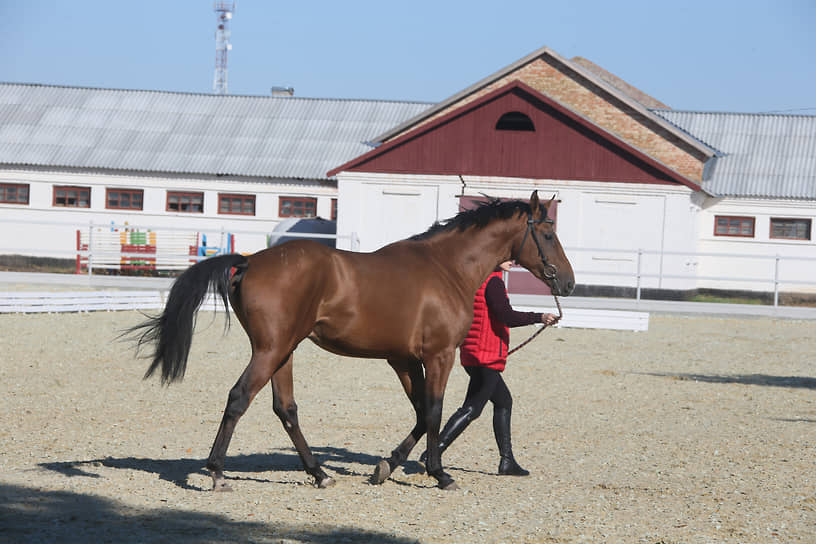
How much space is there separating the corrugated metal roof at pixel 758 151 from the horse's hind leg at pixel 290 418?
91.6 ft

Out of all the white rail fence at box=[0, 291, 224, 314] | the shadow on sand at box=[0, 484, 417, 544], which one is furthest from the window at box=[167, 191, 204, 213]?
the shadow on sand at box=[0, 484, 417, 544]

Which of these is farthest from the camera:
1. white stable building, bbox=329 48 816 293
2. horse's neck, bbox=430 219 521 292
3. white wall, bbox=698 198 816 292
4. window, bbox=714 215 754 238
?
window, bbox=714 215 754 238

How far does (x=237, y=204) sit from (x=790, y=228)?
19423 millimetres

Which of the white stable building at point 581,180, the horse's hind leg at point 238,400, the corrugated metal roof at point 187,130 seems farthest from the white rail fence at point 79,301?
the corrugated metal roof at point 187,130

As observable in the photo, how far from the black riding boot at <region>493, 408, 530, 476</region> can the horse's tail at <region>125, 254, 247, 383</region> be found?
233cm

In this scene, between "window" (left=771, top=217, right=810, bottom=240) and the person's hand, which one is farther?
"window" (left=771, top=217, right=810, bottom=240)

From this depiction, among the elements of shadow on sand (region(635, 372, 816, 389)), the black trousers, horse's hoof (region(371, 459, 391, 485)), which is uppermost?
the black trousers

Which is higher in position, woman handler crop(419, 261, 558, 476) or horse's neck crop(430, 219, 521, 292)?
horse's neck crop(430, 219, 521, 292)

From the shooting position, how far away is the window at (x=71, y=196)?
121 ft

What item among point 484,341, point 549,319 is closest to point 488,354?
point 484,341

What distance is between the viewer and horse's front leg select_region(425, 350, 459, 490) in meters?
7.02

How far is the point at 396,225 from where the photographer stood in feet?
101

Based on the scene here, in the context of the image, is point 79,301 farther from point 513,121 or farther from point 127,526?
point 513,121

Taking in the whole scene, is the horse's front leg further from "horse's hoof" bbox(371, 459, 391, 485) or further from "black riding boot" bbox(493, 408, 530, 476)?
"black riding boot" bbox(493, 408, 530, 476)
